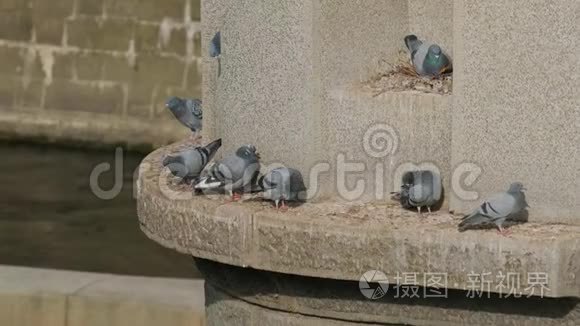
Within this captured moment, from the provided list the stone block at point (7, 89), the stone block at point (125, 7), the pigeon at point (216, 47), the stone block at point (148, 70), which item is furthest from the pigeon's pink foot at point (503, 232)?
the stone block at point (7, 89)

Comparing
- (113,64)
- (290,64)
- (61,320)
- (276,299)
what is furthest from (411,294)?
(113,64)

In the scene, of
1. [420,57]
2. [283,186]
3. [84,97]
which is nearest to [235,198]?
[283,186]

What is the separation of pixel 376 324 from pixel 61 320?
2.41 m

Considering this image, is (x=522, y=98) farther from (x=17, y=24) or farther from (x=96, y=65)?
(x=17, y=24)

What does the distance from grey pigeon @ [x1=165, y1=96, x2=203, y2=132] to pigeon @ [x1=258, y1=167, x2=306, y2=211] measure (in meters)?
1.64

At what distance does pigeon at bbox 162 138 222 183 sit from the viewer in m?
5.53

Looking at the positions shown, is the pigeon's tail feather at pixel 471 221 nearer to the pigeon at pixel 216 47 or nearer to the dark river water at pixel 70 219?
the pigeon at pixel 216 47

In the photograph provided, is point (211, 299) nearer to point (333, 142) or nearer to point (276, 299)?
point (276, 299)

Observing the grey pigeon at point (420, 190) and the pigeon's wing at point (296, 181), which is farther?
the pigeon's wing at point (296, 181)

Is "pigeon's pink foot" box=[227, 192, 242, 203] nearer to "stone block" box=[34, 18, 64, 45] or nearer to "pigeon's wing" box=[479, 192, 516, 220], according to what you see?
"pigeon's wing" box=[479, 192, 516, 220]

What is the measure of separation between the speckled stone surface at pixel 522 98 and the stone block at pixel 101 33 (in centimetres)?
1220

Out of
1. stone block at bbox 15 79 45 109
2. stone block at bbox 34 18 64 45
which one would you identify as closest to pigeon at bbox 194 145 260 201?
stone block at bbox 34 18 64 45

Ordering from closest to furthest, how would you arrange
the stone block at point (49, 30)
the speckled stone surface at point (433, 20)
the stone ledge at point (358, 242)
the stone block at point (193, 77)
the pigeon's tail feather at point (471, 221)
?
the stone ledge at point (358, 242)
the pigeon's tail feather at point (471, 221)
the speckled stone surface at point (433, 20)
the stone block at point (193, 77)
the stone block at point (49, 30)

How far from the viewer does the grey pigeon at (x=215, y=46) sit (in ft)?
18.8
